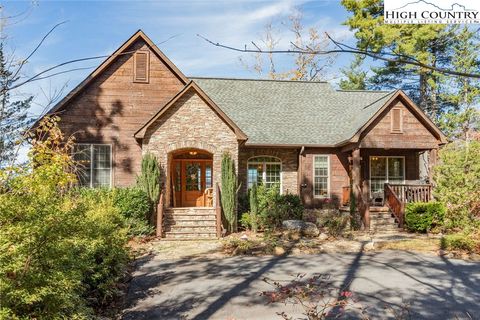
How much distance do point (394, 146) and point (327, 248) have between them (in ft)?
22.6

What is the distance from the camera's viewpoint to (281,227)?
15617 millimetres

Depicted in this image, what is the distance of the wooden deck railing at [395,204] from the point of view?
1634 cm

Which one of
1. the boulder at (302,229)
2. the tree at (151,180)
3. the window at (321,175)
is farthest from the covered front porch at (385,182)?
the tree at (151,180)

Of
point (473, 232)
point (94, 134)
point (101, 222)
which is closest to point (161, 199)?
point (94, 134)

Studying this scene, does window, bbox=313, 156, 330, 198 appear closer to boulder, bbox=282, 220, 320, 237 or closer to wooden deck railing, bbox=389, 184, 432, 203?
wooden deck railing, bbox=389, 184, 432, 203

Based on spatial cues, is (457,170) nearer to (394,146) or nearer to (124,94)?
(394,146)

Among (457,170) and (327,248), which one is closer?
(327,248)

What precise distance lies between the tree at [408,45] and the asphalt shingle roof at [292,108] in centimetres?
457

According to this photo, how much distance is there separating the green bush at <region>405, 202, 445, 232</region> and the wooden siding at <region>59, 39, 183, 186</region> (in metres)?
11.6

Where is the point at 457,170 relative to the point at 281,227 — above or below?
above

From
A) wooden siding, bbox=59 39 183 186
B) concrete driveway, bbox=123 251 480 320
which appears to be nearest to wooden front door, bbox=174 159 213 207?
wooden siding, bbox=59 39 183 186

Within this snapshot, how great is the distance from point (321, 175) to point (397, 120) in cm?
425

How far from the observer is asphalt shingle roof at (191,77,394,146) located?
60.6 ft

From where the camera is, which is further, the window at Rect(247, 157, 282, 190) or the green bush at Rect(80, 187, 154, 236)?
the window at Rect(247, 157, 282, 190)
